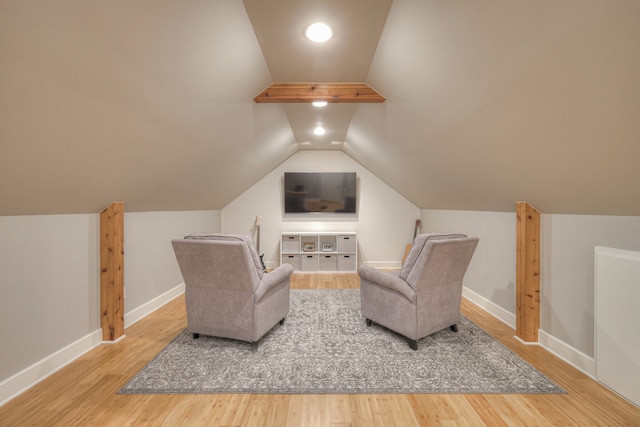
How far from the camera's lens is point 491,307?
3225 mm

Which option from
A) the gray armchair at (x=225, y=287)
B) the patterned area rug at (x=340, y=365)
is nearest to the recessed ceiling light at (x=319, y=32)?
the gray armchair at (x=225, y=287)

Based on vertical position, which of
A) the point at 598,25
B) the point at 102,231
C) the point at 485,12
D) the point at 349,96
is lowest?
the point at 102,231

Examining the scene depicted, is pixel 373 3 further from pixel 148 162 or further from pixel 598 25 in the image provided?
pixel 148 162

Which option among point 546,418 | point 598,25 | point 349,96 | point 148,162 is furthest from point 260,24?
point 546,418

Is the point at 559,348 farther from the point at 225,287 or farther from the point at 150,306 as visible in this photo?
the point at 150,306

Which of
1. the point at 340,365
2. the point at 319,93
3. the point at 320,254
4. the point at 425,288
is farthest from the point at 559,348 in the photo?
the point at 320,254

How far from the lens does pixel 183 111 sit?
2086mm

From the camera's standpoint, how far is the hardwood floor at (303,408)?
1603mm

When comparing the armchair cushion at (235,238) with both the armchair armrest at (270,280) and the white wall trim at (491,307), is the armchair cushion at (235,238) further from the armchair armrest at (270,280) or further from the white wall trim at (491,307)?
the white wall trim at (491,307)

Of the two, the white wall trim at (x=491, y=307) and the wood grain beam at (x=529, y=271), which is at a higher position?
the wood grain beam at (x=529, y=271)

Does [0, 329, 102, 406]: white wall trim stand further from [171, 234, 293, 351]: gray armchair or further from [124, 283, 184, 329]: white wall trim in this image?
[171, 234, 293, 351]: gray armchair

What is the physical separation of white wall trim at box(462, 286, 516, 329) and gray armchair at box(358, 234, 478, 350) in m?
0.66

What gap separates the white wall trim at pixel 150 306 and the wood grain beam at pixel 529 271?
3.89m

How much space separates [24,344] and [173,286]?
1964 mm
